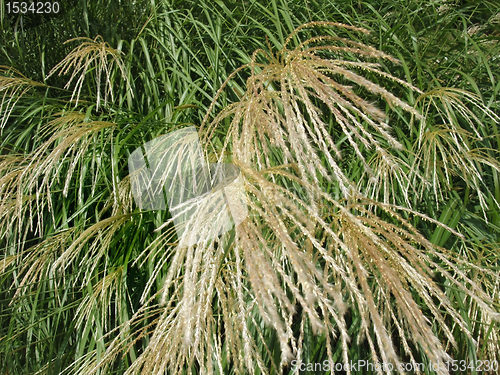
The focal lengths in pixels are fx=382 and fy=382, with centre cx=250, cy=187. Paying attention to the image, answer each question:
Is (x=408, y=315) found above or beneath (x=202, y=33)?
beneath

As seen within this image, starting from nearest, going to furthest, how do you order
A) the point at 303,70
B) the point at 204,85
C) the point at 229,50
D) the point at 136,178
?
1. the point at 303,70
2. the point at 136,178
3. the point at 229,50
4. the point at 204,85

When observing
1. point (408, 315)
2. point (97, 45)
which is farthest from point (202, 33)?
point (408, 315)

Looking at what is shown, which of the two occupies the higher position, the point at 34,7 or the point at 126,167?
the point at 34,7

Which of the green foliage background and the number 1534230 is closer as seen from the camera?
the green foliage background

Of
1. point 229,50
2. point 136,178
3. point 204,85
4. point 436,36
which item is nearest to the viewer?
point 136,178

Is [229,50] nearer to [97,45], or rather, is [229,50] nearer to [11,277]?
[97,45]

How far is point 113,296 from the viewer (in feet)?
4.77

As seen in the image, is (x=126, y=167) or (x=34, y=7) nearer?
(x=126, y=167)

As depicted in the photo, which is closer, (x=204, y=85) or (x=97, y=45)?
(x=97, y=45)

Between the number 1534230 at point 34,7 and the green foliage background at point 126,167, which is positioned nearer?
the green foliage background at point 126,167

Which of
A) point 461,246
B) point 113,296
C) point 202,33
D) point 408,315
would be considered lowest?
point 461,246

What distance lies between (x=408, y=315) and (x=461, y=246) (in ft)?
3.42

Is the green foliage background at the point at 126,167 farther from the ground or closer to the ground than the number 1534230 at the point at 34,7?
closer to the ground

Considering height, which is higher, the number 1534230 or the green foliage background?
the number 1534230
